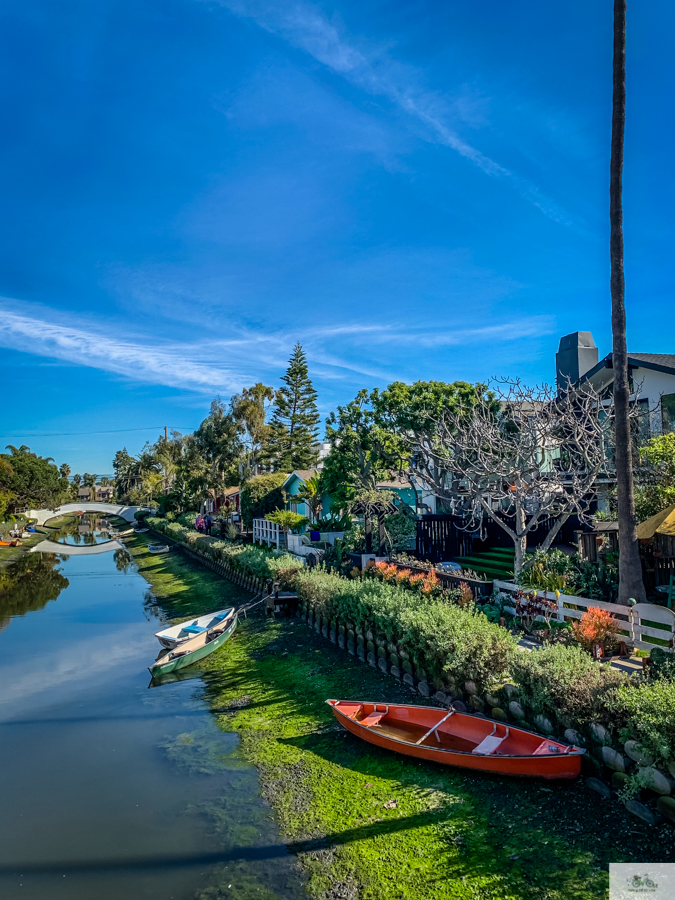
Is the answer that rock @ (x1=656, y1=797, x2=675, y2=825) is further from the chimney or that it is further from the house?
the chimney

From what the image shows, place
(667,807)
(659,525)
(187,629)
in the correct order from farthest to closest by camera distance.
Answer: (187,629), (659,525), (667,807)

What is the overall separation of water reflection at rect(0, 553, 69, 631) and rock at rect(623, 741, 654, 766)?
28558mm

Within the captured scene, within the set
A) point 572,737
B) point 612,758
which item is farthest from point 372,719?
point 612,758

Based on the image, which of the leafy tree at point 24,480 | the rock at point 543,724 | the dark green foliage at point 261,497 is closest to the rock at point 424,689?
the rock at point 543,724

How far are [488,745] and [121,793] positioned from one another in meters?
7.10

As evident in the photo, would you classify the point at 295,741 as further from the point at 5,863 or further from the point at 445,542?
the point at 445,542

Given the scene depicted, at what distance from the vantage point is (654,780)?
7375mm

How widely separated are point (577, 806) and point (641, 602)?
5.91m

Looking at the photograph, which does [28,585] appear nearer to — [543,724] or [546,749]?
[543,724]

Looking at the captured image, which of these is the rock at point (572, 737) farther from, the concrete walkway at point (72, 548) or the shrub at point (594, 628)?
the concrete walkway at point (72, 548)

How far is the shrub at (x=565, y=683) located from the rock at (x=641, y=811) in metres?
1.09

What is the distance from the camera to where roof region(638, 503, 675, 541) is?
12227 millimetres

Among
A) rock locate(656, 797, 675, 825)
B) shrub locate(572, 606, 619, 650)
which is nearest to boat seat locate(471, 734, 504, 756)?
rock locate(656, 797, 675, 825)

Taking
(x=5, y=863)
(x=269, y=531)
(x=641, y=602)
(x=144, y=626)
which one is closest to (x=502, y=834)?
(x=641, y=602)
